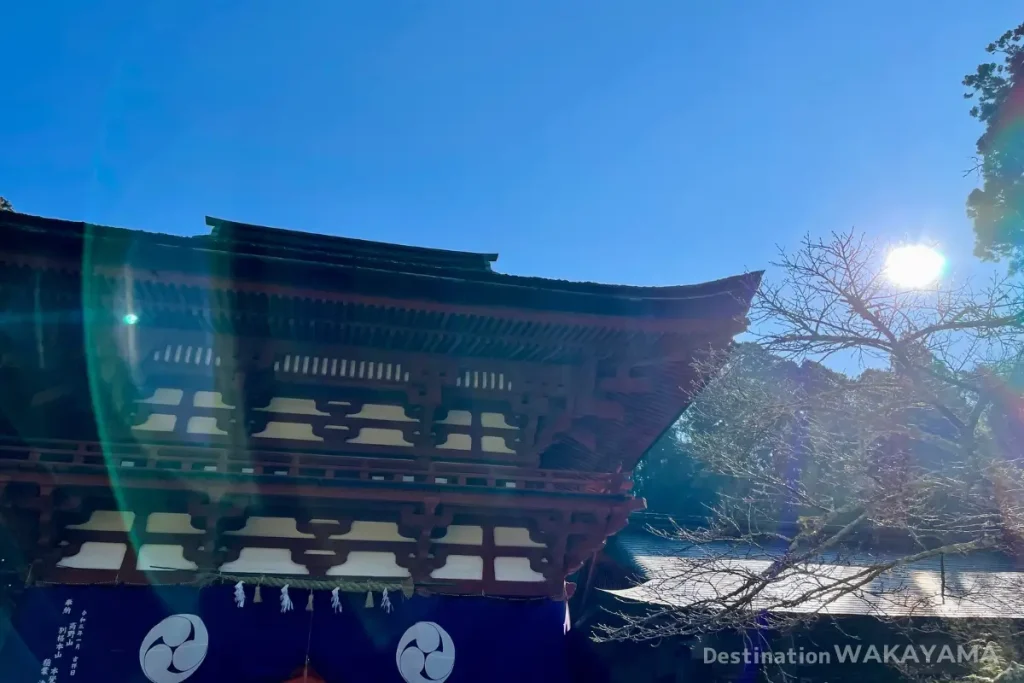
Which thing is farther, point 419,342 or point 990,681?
point 419,342

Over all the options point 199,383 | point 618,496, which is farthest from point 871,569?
point 199,383

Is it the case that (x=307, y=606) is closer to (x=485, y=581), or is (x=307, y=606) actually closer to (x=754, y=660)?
(x=485, y=581)

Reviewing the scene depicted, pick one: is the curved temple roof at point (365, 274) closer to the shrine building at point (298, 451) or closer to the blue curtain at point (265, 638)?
the shrine building at point (298, 451)

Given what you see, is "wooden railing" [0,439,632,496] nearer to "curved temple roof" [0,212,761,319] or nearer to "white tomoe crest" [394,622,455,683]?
"white tomoe crest" [394,622,455,683]

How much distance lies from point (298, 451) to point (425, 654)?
2262mm

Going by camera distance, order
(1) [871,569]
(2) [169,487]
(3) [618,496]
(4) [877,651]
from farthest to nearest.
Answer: (4) [877,651] → (3) [618,496] → (1) [871,569] → (2) [169,487]

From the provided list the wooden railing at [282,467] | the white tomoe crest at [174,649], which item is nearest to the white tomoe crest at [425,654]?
the wooden railing at [282,467]

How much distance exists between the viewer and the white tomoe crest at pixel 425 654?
554 cm

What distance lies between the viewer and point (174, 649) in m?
5.26

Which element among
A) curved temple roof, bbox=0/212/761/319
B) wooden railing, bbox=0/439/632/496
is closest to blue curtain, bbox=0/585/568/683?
wooden railing, bbox=0/439/632/496

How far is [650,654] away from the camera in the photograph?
24.7 feet

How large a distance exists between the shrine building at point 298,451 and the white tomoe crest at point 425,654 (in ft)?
0.06

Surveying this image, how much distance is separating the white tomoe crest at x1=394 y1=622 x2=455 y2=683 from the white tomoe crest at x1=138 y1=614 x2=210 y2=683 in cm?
169

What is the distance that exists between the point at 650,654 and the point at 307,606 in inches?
169
